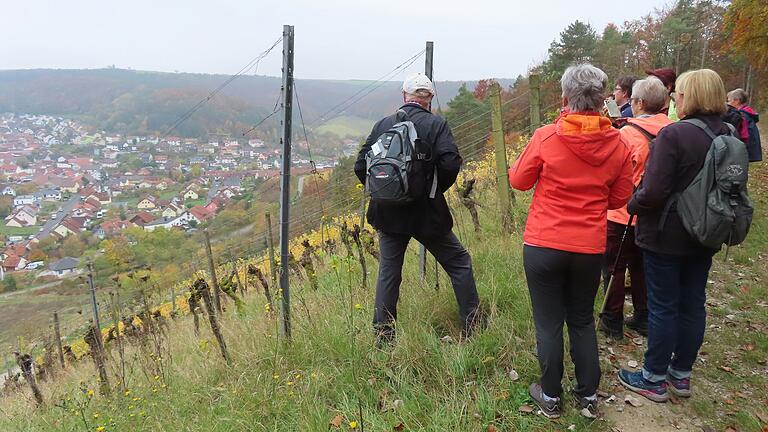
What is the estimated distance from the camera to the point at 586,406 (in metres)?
2.49

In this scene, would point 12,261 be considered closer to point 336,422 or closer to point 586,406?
point 336,422

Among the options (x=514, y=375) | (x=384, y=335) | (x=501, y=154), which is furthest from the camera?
(x=501, y=154)

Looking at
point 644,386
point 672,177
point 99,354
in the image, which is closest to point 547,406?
point 644,386

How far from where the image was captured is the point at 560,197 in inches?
88.0

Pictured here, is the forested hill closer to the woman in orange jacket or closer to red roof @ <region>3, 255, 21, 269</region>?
the woman in orange jacket

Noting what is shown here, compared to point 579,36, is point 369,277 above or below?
below

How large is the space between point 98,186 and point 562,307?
4731 cm

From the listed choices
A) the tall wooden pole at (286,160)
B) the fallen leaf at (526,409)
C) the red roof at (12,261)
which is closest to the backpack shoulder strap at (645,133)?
the fallen leaf at (526,409)

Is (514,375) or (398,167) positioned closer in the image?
(398,167)

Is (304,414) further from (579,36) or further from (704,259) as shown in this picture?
(579,36)

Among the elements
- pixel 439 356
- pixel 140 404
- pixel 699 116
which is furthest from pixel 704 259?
pixel 140 404

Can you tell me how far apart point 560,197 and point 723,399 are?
5.88ft

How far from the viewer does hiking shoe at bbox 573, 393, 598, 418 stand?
8.10 feet

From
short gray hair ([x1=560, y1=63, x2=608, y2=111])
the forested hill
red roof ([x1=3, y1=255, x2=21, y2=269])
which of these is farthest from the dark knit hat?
red roof ([x1=3, y1=255, x2=21, y2=269])
